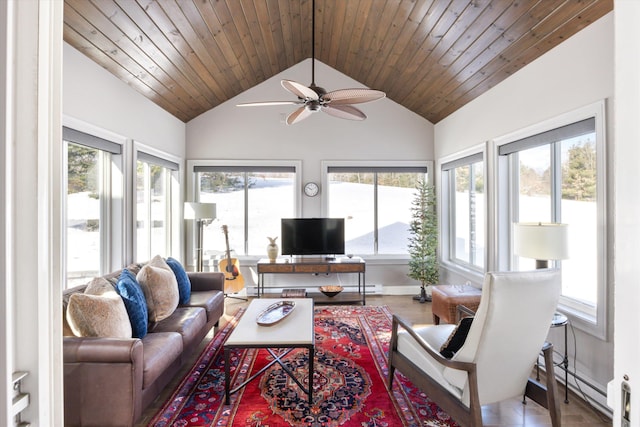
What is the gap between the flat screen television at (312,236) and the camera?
191 inches

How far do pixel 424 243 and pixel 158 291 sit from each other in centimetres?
358

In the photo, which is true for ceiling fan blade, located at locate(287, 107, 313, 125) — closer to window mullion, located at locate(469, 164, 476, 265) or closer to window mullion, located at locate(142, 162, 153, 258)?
window mullion, located at locate(142, 162, 153, 258)

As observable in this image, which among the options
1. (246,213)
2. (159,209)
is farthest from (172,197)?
(246,213)

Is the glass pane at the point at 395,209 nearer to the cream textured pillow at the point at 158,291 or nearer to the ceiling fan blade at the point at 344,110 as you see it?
the ceiling fan blade at the point at 344,110

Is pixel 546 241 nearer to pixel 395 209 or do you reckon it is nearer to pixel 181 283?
pixel 395 209

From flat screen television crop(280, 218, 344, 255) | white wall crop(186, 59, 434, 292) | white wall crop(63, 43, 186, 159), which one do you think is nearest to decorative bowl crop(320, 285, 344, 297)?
flat screen television crop(280, 218, 344, 255)

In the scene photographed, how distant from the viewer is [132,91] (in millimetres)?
3545

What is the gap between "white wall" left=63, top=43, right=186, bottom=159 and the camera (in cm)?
265

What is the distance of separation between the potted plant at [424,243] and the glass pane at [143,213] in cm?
366

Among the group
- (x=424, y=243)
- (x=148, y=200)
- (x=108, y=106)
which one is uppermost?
(x=108, y=106)

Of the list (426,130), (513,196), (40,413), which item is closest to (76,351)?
(40,413)

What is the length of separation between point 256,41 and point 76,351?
140 inches

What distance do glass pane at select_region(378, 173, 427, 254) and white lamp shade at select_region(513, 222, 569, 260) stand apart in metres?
2.88

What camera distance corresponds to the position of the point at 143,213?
4.11 metres
